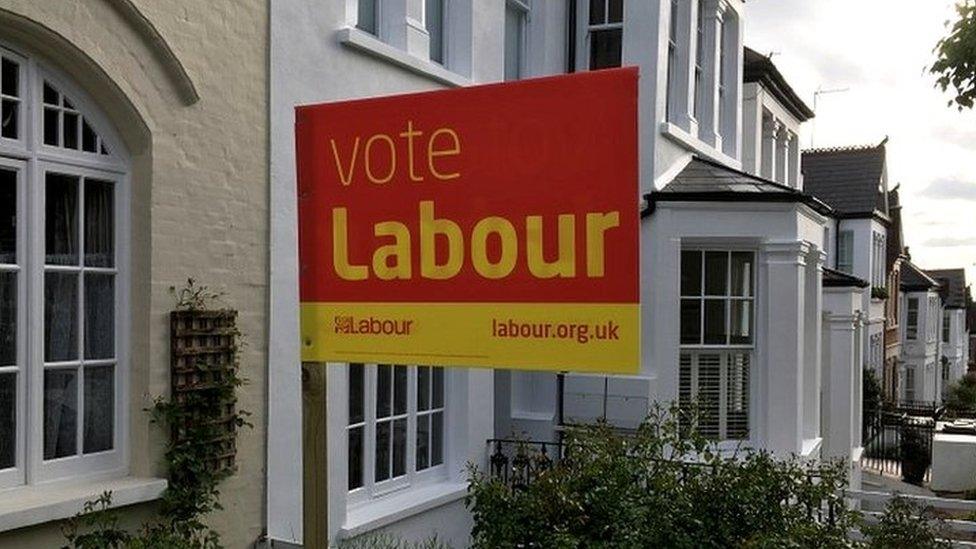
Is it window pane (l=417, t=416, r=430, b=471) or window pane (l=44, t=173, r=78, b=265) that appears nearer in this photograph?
window pane (l=44, t=173, r=78, b=265)

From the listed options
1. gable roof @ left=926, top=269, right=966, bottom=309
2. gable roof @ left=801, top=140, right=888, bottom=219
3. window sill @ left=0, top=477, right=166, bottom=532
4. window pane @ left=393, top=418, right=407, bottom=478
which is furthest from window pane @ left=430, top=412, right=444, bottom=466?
gable roof @ left=926, top=269, right=966, bottom=309

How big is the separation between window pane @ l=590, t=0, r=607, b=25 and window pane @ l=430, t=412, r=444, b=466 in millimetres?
5359

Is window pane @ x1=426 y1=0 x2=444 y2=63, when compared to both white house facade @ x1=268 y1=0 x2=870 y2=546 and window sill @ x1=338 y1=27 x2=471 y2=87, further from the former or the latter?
window sill @ x1=338 y1=27 x2=471 y2=87

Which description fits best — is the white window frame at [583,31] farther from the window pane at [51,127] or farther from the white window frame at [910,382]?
the white window frame at [910,382]

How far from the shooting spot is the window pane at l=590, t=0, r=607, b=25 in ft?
35.1

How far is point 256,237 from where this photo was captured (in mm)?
5852

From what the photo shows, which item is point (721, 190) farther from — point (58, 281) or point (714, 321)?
point (58, 281)

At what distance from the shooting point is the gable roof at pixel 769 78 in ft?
51.8

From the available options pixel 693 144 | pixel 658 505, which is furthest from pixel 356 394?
pixel 693 144

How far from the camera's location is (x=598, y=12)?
10742 mm

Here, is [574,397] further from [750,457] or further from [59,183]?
[59,183]

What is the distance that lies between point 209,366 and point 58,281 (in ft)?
3.28

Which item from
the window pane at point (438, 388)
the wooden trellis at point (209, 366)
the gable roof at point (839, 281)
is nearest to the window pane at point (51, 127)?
the wooden trellis at point (209, 366)

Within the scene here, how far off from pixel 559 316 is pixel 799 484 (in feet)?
15.1
